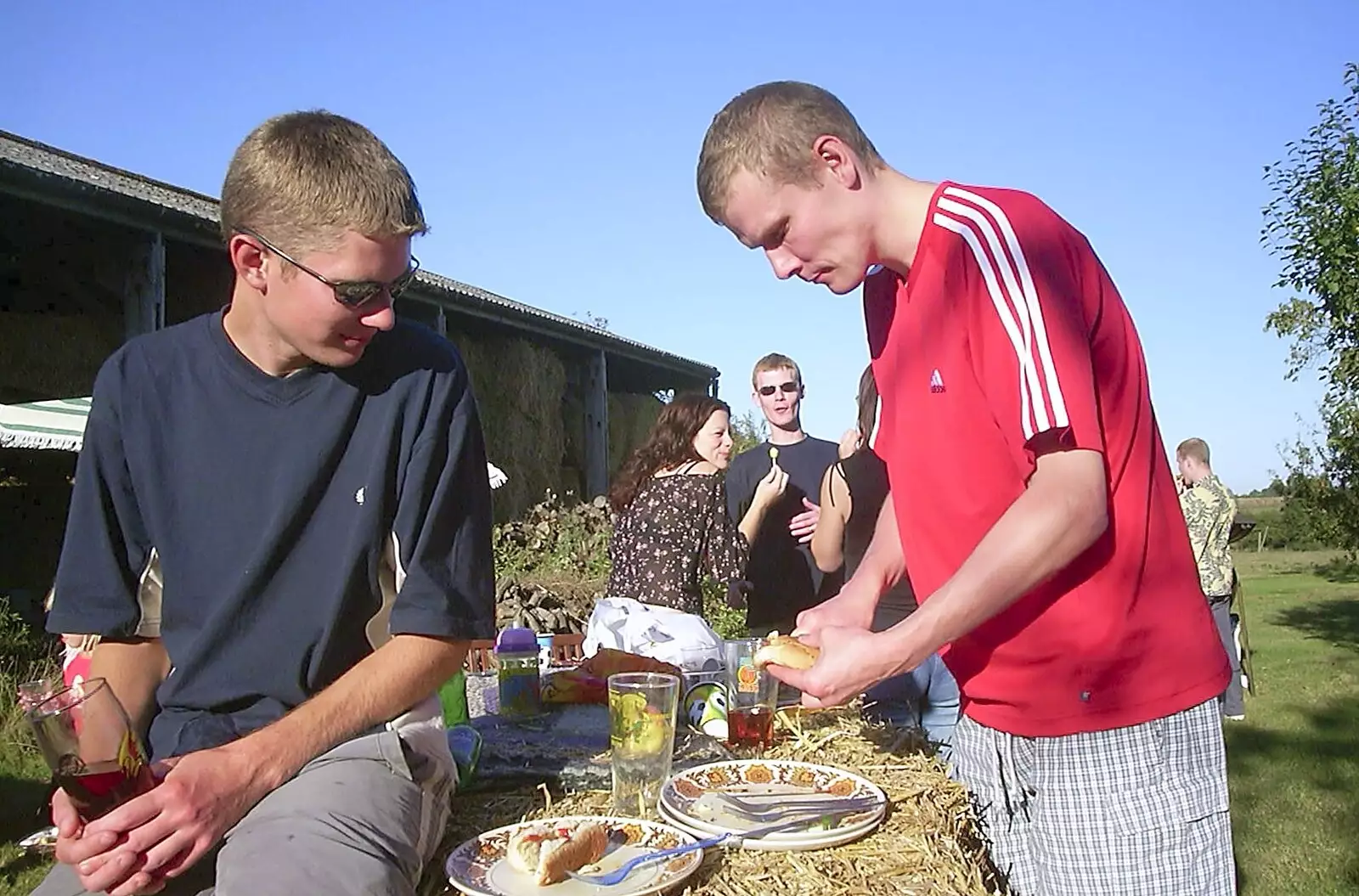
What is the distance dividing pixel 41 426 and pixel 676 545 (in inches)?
182

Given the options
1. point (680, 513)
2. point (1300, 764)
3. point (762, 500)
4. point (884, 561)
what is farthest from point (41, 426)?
point (1300, 764)

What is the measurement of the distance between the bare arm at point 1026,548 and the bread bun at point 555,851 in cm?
63

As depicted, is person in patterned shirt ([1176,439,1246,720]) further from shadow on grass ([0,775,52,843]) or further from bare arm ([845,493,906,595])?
shadow on grass ([0,775,52,843])

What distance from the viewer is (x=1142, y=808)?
1929 mm

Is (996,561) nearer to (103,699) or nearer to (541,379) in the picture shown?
(103,699)

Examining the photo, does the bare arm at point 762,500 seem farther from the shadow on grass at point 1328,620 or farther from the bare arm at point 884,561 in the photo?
the shadow on grass at point 1328,620

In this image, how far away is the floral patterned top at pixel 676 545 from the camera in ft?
17.3

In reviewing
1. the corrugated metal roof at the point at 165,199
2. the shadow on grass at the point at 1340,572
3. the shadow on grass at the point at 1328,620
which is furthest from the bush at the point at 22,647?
the shadow on grass at the point at 1340,572

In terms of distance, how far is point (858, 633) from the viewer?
73.4 inches

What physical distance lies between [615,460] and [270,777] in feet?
51.2

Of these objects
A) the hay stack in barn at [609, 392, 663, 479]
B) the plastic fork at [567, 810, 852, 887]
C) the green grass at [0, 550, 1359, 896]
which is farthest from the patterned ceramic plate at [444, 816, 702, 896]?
the hay stack in barn at [609, 392, 663, 479]

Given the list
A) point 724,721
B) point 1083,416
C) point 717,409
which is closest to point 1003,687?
point 1083,416

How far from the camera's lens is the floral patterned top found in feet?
17.3

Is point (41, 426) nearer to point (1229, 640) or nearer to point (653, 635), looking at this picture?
point (653, 635)
